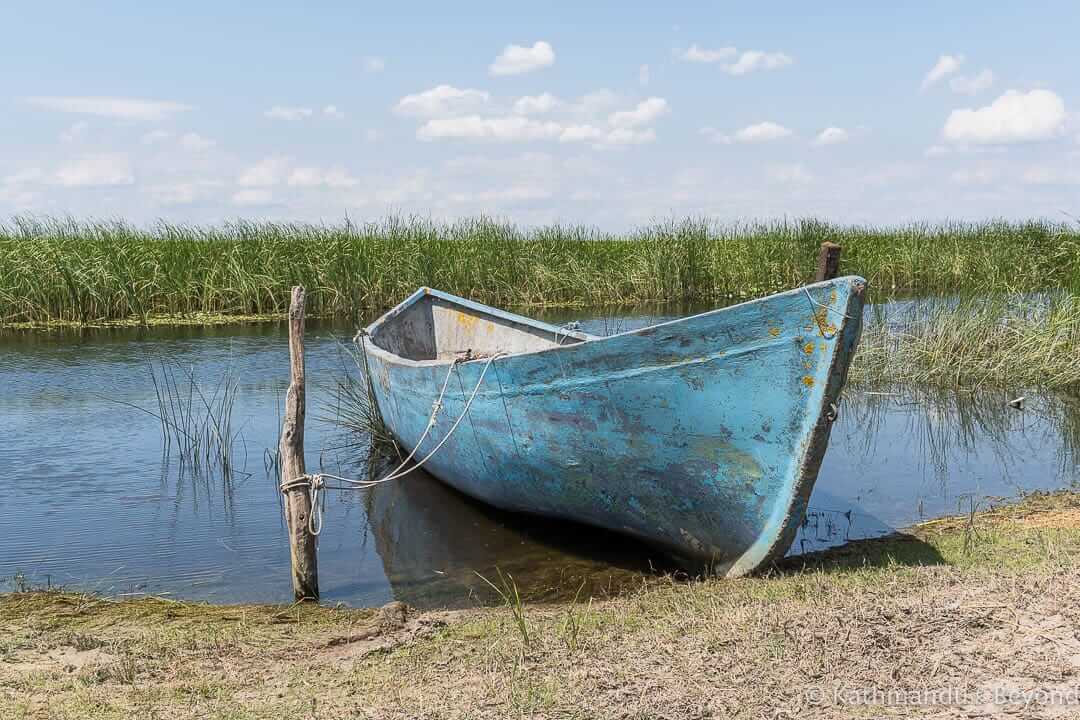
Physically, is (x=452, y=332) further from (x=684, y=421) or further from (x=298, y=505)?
(x=684, y=421)

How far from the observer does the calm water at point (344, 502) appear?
543cm

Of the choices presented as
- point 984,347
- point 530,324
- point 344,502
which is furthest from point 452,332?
point 984,347

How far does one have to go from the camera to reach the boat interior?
8.36 m

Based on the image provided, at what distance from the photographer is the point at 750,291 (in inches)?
748

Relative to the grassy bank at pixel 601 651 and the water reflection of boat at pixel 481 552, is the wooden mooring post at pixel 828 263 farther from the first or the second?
the water reflection of boat at pixel 481 552

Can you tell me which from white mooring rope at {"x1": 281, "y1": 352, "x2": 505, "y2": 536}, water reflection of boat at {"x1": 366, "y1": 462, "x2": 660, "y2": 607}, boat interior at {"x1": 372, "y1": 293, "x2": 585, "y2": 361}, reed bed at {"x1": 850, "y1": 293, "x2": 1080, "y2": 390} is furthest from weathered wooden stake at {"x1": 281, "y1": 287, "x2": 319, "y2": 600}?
reed bed at {"x1": 850, "y1": 293, "x2": 1080, "y2": 390}

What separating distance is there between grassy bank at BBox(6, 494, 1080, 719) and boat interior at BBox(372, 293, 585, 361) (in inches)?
151

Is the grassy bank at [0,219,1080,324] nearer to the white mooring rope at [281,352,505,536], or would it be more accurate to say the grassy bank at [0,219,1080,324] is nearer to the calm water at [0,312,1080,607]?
the calm water at [0,312,1080,607]

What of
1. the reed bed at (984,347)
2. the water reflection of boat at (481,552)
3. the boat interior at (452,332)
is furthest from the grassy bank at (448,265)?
the water reflection of boat at (481,552)

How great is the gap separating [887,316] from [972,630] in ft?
28.2

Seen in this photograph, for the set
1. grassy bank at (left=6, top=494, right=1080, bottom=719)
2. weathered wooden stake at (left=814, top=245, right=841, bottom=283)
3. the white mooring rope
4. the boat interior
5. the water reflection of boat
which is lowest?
the water reflection of boat

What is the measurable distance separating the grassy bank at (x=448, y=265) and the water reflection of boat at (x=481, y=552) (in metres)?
11.1

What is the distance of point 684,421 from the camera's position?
4723 mm

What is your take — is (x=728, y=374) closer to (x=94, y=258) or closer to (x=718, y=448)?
(x=718, y=448)
